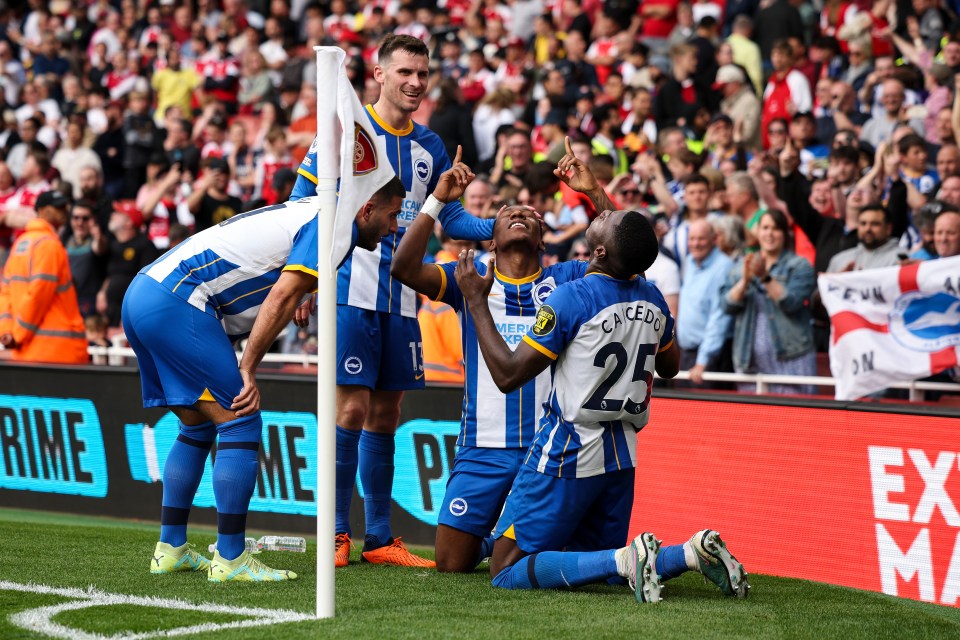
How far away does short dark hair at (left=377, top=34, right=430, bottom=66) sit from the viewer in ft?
22.2

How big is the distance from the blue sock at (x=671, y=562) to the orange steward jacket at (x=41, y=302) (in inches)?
289

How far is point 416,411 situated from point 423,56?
3166 millimetres

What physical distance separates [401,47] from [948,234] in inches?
163

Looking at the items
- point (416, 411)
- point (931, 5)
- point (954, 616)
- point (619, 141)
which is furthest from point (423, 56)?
point (931, 5)

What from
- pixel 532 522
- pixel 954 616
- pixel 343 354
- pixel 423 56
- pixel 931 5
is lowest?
pixel 954 616

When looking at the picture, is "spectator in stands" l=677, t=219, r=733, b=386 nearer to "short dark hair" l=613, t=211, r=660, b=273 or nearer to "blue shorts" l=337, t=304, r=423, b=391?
"blue shorts" l=337, t=304, r=423, b=391

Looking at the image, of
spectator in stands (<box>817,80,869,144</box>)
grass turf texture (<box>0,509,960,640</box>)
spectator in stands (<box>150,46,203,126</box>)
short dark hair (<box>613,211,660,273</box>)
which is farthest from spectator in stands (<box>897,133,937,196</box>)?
spectator in stands (<box>150,46,203,126</box>)

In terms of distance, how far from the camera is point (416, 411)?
924 cm

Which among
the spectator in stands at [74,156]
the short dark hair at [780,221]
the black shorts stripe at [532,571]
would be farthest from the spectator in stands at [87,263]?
the black shorts stripe at [532,571]

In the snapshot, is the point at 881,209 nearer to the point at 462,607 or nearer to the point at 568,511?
the point at 568,511

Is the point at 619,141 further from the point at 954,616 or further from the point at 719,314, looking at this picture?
the point at 954,616

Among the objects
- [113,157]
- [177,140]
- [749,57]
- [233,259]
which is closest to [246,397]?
[233,259]

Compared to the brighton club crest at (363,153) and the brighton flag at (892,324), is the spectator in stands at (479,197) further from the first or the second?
the brighton club crest at (363,153)

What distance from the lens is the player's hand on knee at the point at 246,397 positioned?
5844 mm
